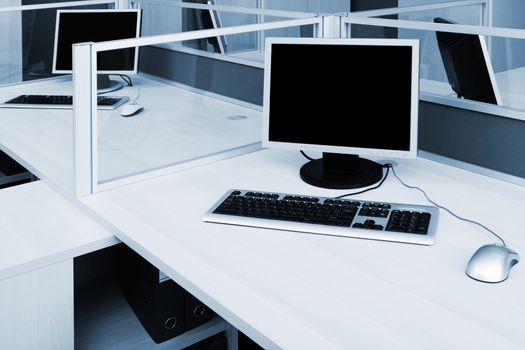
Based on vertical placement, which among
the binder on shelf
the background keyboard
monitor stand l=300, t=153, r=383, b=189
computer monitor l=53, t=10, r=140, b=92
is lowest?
the binder on shelf

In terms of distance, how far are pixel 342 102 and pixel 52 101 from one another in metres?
1.28

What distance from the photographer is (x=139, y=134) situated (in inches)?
74.5

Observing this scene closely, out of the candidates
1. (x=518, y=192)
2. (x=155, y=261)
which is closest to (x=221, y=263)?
(x=155, y=261)

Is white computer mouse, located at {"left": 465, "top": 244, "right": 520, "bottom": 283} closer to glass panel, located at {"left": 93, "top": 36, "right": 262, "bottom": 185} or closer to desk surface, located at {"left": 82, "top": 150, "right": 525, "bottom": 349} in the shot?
desk surface, located at {"left": 82, "top": 150, "right": 525, "bottom": 349}

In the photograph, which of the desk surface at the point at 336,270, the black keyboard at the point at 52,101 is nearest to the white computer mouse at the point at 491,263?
the desk surface at the point at 336,270

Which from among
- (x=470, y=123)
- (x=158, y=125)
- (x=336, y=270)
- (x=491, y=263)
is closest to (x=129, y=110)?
(x=158, y=125)

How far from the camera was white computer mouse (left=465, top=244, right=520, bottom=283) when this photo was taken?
968mm

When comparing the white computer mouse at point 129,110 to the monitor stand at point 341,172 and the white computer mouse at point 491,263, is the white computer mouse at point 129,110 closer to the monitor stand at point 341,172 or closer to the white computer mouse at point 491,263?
the monitor stand at point 341,172

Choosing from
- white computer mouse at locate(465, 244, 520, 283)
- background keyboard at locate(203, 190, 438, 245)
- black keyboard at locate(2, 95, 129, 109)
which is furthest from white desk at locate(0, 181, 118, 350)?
black keyboard at locate(2, 95, 129, 109)

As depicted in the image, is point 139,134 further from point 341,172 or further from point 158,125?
point 341,172

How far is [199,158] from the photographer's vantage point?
1578 mm

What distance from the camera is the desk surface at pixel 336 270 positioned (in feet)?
2.80

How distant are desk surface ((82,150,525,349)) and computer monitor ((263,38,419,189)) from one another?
9 cm

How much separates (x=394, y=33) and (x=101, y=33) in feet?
4.74
